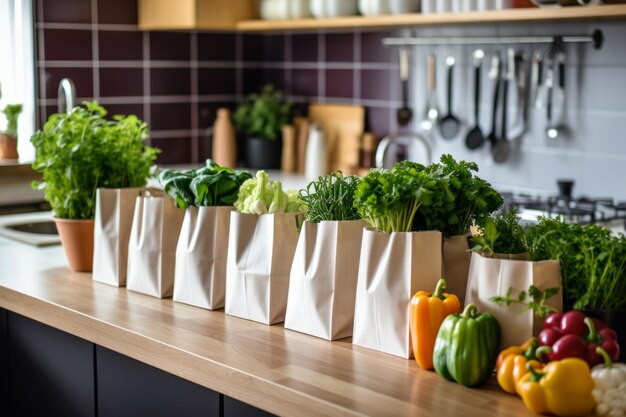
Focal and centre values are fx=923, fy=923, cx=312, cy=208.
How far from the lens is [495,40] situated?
358cm

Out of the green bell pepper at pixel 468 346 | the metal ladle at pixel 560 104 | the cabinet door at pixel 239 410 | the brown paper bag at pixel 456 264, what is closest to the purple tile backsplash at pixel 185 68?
the metal ladle at pixel 560 104

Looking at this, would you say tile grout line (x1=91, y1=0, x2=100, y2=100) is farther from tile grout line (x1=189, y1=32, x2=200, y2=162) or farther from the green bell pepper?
the green bell pepper

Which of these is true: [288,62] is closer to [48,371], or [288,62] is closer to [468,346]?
[48,371]

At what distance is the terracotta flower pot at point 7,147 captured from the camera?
11.4ft

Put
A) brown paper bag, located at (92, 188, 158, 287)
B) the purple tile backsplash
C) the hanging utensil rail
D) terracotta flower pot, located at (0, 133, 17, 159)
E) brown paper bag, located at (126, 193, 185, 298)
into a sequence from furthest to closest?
the purple tile backsplash, terracotta flower pot, located at (0, 133, 17, 159), the hanging utensil rail, brown paper bag, located at (92, 188, 158, 287), brown paper bag, located at (126, 193, 185, 298)

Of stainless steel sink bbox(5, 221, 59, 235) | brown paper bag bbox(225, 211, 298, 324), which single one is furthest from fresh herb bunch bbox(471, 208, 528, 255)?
stainless steel sink bbox(5, 221, 59, 235)

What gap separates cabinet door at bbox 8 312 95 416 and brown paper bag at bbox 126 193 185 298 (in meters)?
0.19

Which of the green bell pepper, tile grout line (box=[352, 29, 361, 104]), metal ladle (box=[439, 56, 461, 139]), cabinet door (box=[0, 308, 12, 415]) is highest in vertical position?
tile grout line (box=[352, 29, 361, 104])

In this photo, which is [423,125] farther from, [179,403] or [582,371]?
[582,371]

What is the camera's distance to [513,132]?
3.61 m

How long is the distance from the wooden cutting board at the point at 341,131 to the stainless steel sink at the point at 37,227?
152 cm

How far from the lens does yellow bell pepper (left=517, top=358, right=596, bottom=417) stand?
1.22 metres

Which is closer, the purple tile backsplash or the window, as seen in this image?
the window

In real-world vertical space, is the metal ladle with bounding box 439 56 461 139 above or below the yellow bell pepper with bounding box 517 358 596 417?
above
